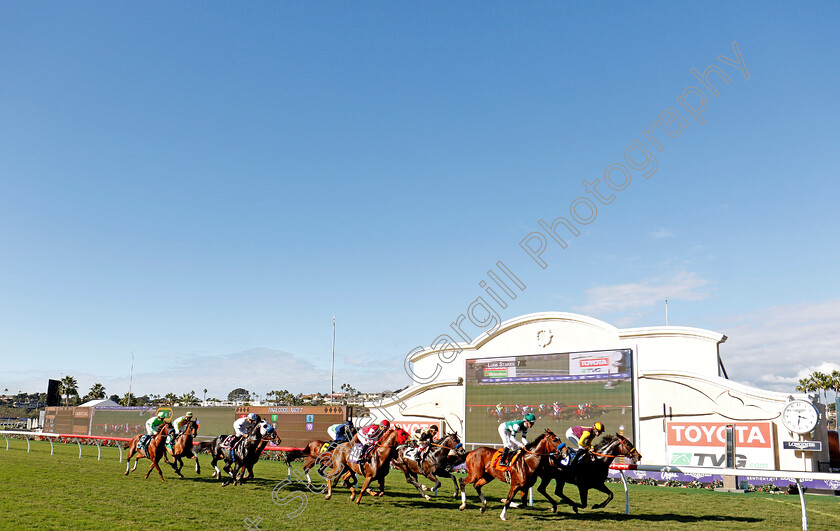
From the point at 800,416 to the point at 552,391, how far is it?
1046 centimetres

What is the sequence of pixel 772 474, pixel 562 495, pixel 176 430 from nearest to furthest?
pixel 772 474
pixel 562 495
pixel 176 430

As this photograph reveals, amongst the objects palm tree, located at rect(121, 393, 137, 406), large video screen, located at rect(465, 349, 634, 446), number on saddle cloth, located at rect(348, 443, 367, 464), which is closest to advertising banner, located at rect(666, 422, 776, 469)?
large video screen, located at rect(465, 349, 634, 446)

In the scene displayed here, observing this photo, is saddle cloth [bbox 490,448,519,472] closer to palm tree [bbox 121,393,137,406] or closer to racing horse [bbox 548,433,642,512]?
racing horse [bbox 548,433,642,512]

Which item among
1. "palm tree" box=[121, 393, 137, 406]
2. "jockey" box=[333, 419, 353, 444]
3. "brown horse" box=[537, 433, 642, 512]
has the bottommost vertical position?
"palm tree" box=[121, 393, 137, 406]

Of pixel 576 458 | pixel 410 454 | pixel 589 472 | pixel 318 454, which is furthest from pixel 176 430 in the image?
pixel 589 472

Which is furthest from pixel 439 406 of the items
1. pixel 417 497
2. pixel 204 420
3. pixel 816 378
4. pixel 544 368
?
pixel 816 378

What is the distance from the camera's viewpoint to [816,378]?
213ft

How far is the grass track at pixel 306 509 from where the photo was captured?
10.8 metres

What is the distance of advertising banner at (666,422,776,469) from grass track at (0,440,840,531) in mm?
7316

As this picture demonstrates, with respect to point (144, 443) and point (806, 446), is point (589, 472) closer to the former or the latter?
point (144, 443)

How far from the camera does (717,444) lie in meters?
25.3

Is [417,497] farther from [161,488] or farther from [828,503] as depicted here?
[828,503]

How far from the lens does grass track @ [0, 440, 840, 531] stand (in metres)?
10.8

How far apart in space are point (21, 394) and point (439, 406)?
172179 millimetres
